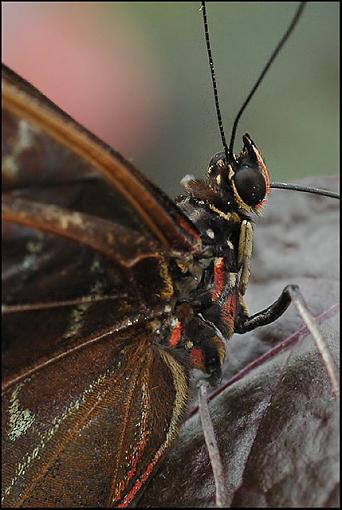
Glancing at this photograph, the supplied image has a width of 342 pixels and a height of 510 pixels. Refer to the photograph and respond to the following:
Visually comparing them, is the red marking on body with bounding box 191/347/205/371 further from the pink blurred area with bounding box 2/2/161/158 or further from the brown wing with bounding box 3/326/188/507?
the pink blurred area with bounding box 2/2/161/158

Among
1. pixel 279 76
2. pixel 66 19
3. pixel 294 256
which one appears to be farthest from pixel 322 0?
pixel 294 256

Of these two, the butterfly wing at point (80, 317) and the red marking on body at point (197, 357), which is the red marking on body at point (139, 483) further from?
the red marking on body at point (197, 357)

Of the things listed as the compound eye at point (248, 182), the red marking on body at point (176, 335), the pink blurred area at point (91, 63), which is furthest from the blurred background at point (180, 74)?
the red marking on body at point (176, 335)

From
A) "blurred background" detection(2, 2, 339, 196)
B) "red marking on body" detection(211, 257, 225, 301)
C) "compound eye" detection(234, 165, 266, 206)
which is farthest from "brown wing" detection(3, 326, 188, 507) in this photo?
"blurred background" detection(2, 2, 339, 196)

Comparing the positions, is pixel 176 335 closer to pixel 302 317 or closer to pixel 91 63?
pixel 302 317

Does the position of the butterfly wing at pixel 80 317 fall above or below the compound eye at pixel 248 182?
below

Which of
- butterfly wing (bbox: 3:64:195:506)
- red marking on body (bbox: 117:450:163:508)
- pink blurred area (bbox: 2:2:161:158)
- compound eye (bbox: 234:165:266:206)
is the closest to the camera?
butterfly wing (bbox: 3:64:195:506)

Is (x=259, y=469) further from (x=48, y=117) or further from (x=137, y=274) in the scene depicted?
(x=48, y=117)
